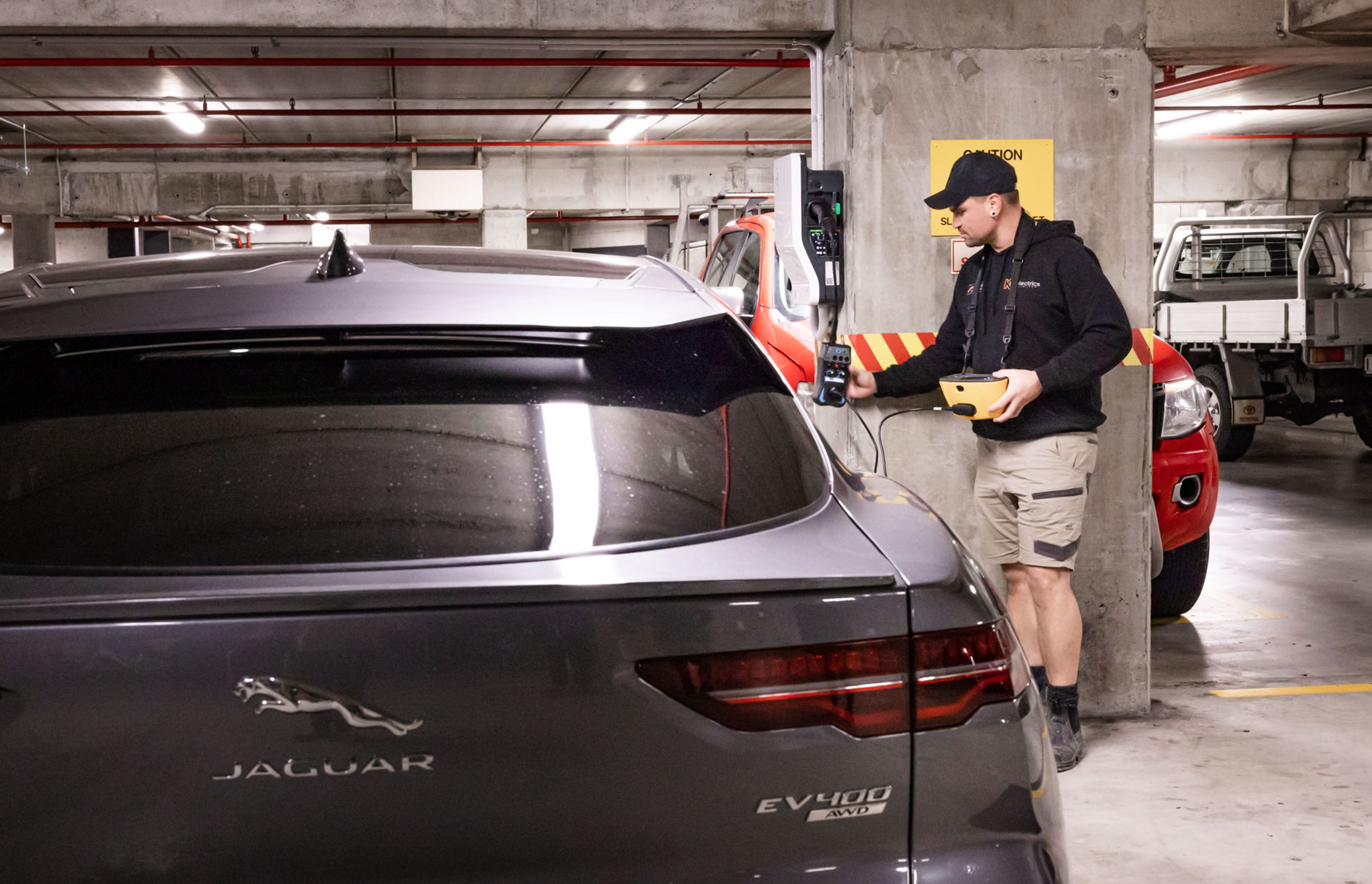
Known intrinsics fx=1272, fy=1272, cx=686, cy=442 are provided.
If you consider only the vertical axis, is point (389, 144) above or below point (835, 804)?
above

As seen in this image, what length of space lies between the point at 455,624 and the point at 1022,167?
3.63m

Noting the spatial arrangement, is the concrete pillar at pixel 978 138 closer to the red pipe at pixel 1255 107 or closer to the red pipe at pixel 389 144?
the red pipe at pixel 1255 107

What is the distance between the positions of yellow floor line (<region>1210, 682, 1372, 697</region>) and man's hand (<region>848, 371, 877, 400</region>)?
2078mm

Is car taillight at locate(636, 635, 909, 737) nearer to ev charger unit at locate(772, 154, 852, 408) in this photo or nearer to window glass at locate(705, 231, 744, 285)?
ev charger unit at locate(772, 154, 852, 408)

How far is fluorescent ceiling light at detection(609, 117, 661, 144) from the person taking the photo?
688 inches

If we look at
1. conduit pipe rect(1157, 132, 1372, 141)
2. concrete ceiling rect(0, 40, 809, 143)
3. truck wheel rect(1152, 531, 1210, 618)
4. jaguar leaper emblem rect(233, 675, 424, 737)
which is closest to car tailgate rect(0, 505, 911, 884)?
jaguar leaper emblem rect(233, 675, 424, 737)

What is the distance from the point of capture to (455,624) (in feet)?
4.41

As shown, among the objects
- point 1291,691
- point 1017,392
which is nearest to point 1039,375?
point 1017,392

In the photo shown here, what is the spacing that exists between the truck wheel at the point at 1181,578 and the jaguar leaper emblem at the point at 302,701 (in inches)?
→ 213

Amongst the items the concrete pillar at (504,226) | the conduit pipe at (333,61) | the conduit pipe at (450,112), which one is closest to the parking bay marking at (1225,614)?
the conduit pipe at (333,61)

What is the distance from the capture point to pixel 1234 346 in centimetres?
1179

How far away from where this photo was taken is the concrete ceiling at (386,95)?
43.1ft

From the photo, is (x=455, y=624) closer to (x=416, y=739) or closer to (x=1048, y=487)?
(x=416, y=739)

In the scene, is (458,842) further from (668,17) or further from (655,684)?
(668,17)
